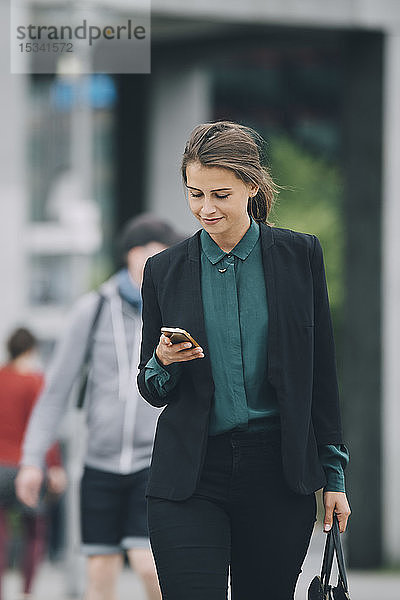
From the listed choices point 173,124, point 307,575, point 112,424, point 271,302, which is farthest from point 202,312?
point 173,124

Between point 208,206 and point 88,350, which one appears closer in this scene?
A: point 208,206

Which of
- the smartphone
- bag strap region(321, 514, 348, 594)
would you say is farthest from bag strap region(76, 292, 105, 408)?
the smartphone

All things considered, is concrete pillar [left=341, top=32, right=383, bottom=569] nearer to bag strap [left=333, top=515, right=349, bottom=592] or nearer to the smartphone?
bag strap [left=333, top=515, right=349, bottom=592]

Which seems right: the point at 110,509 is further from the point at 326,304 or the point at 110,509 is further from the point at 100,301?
the point at 326,304

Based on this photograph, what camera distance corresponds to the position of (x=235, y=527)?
3428 millimetres

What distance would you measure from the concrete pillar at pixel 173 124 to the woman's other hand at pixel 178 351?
6.87 metres

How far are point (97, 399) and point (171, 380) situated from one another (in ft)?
5.95

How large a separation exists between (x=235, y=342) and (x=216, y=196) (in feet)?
1.19

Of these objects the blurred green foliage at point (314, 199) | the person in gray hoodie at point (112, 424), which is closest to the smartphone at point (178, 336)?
the person in gray hoodie at point (112, 424)

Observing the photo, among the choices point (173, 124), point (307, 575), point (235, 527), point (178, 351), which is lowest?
point (307, 575)

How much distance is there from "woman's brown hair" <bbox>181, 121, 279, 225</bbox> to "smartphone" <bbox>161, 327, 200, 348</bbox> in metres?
0.42

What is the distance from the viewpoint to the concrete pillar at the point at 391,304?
8.59 m

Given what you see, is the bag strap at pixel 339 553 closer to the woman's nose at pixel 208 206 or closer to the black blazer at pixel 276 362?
the black blazer at pixel 276 362

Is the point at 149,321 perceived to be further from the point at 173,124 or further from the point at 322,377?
the point at 173,124
